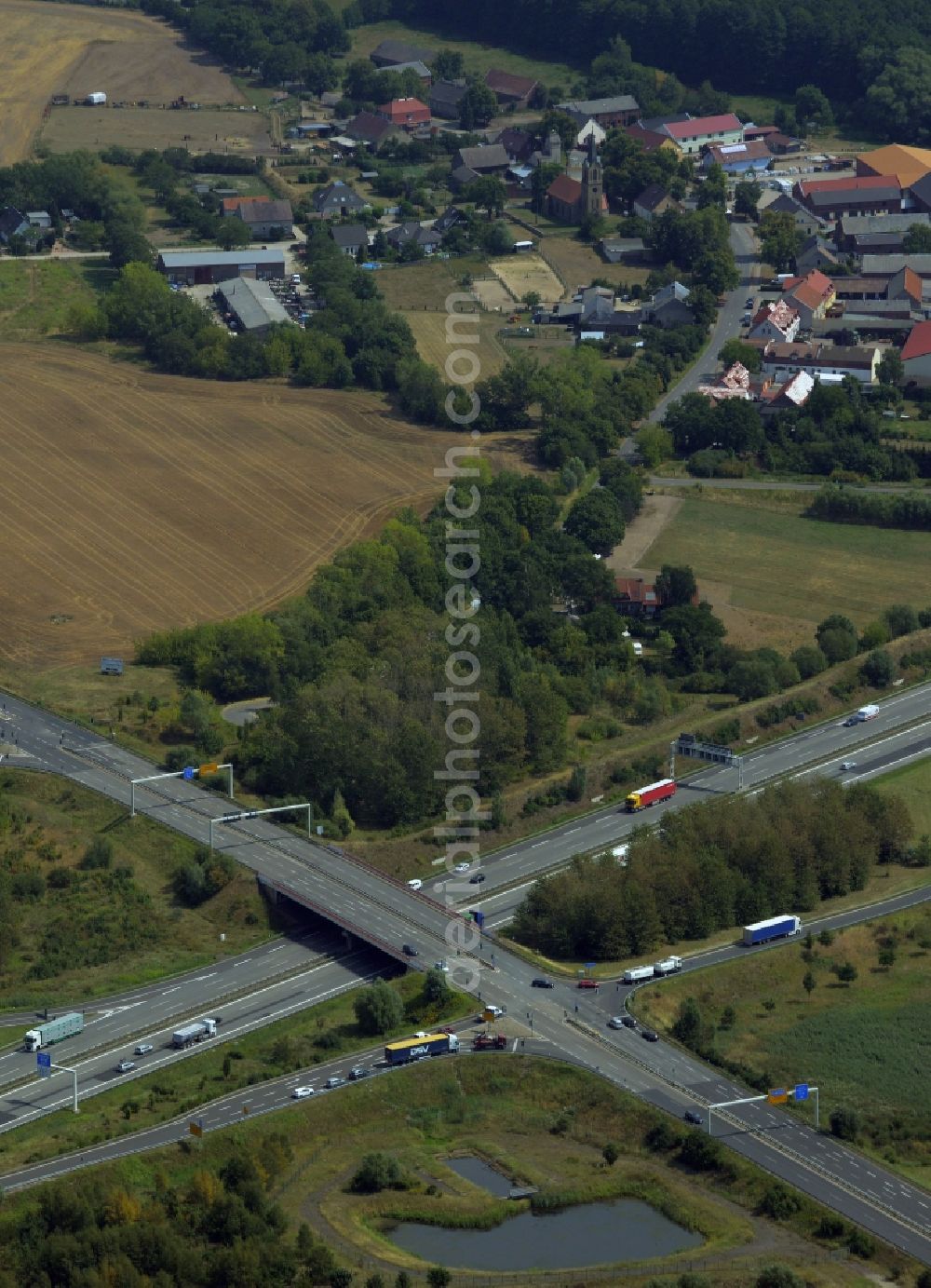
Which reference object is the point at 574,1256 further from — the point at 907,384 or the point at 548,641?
the point at 907,384

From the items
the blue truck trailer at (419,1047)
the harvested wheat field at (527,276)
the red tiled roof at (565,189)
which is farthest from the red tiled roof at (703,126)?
the blue truck trailer at (419,1047)

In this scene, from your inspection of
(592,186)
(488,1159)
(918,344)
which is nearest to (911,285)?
(918,344)

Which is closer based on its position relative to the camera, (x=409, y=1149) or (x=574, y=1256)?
(x=574, y=1256)

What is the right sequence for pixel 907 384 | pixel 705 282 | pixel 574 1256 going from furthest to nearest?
pixel 705 282 → pixel 907 384 → pixel 574 1256

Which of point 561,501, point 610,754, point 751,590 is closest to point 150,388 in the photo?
point 561,501

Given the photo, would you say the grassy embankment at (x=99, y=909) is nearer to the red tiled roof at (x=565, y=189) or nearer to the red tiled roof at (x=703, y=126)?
the red tiled roof at (x=565, y=189)

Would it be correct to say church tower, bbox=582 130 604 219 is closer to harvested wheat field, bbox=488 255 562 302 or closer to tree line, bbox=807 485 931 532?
harvested wheat field, bbox=488 255 562 302

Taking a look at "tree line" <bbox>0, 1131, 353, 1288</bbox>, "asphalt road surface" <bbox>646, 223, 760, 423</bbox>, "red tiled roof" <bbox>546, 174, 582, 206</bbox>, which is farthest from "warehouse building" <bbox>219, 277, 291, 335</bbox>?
"tree line" <bbox>0, 1131, 353, 1288</bbox>
